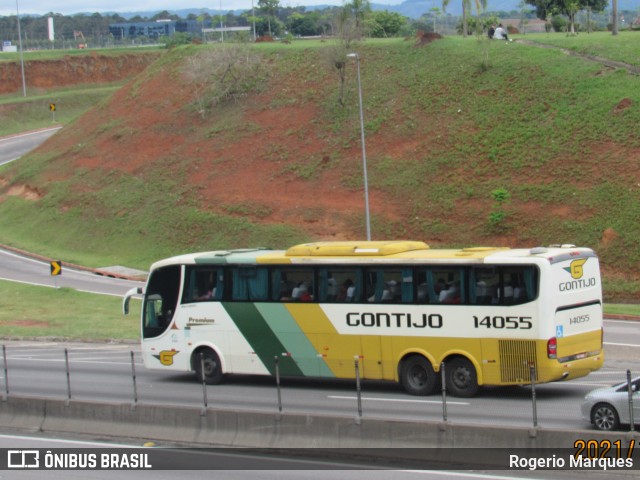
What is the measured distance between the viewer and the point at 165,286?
24359 millimetres

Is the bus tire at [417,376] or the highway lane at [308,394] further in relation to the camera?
the bus tire at [417,376]

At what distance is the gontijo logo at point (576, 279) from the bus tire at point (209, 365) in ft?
27.8

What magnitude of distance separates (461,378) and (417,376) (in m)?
1.04

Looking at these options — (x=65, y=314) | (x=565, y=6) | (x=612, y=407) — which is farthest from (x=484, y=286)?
(x=565, y=6)

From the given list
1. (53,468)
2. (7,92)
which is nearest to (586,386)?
(53,468)

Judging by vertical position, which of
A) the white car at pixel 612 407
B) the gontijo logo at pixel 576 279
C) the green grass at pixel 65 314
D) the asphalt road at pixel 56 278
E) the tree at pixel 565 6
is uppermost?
the tree at pixel 565 6

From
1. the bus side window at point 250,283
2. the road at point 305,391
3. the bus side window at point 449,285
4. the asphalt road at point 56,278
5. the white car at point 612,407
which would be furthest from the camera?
the asphalt road at point 56,278

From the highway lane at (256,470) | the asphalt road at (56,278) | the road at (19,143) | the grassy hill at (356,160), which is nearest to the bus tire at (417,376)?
the highway lane at (256,470)

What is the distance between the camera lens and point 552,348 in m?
19.8

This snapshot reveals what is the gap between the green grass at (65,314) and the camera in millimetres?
34469

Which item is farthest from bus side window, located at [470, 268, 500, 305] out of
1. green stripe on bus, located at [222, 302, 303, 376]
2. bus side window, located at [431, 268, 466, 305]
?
green stripe on bus, located at [222, 302, 303, 376]

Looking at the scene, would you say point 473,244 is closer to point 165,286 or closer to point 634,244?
point 634,244

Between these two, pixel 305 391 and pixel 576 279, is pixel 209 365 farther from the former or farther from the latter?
pixel 576 279

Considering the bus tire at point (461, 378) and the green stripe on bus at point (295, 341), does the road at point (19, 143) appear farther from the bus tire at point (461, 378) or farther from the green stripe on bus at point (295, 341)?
the bus tire at point (461, 378)
